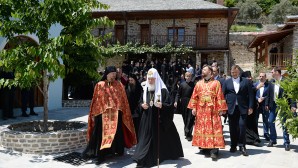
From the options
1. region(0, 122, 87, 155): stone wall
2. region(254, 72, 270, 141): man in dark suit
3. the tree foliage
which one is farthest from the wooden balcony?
region(0, 122, 87, 155): stone wall

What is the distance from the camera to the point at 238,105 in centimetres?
742

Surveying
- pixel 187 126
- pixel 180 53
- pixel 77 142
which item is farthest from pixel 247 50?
pixel 77 142

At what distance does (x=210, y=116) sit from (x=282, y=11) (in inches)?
1916

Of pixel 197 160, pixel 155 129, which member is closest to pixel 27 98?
pixel 155 129

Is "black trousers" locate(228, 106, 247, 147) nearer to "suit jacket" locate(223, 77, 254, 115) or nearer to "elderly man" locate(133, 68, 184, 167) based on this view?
"suit jacket" locate(223, 77, 254, 115)

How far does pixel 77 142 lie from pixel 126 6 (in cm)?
2250

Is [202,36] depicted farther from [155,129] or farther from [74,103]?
[155,129]

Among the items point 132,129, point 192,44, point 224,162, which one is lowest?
point 224,162

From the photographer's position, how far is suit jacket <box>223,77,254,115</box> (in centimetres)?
740

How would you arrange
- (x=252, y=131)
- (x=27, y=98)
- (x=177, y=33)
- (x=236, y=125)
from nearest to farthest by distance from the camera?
1. (x=236, y=125)
2. (x=252, y=131)
3. (x=27, y=98)
4. (x=177, y=33)

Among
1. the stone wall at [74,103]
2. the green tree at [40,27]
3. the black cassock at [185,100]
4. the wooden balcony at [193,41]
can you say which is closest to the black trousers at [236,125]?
the black cassock at [185,100]

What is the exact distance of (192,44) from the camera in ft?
89.4

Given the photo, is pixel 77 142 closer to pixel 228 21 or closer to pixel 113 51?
pixel 113 51

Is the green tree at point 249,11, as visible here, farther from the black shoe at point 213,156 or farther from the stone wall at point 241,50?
the black shoe at point 213,156
